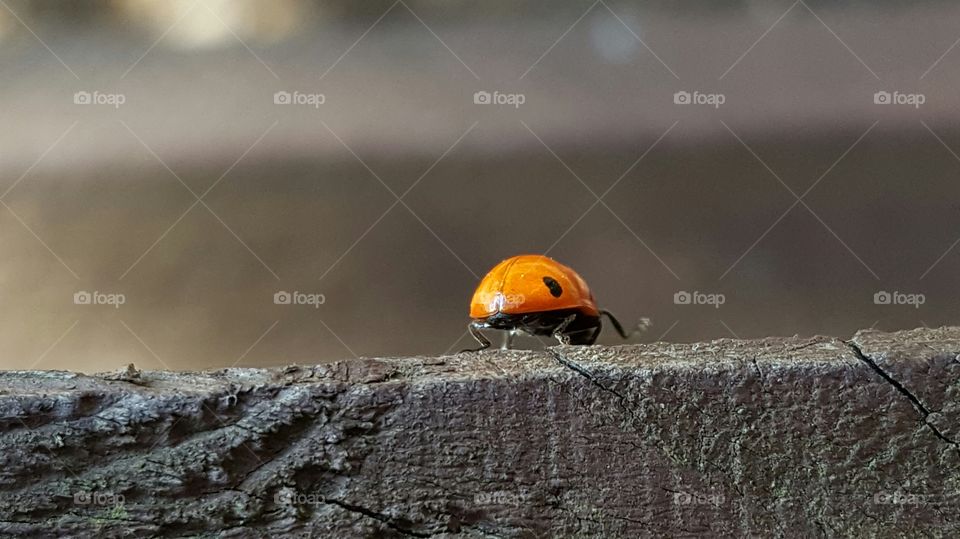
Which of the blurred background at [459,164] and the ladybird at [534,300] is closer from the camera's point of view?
the ladybird at [534,300]

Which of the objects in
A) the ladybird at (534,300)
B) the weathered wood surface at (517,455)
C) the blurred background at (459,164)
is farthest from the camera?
the blurred background at (459,164)

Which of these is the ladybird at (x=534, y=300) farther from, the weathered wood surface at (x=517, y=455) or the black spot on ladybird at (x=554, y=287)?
the weathered wood surface at (x=517, y=455)

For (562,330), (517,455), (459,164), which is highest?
(459,164)

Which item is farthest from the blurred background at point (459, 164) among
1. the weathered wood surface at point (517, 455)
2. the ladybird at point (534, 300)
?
the weathered wood surface at point (517, 455)

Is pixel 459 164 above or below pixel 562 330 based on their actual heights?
above

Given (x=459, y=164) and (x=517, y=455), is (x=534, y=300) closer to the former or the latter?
(x=517, y=455)

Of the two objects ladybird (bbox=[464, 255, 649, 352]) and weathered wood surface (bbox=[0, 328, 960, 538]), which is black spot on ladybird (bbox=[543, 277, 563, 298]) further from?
weathered wood surface (bbox=[0, 328, 960, 538])

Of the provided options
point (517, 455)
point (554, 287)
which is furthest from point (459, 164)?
point (517, 455)

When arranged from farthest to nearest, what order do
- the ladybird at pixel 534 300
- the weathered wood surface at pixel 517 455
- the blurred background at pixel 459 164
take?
the blurred background at pixel 459 164 < the ladybird at pixel 534 300 < the weathered wood surface at pixel 517 455
